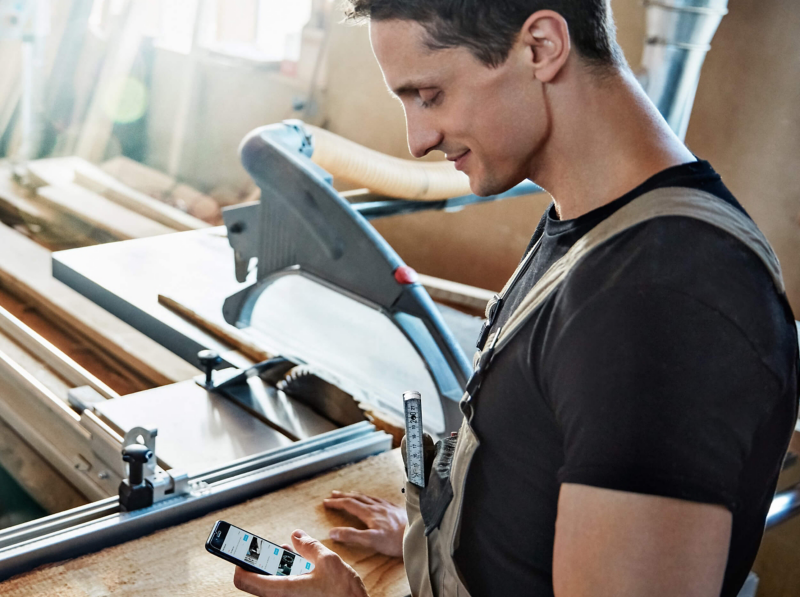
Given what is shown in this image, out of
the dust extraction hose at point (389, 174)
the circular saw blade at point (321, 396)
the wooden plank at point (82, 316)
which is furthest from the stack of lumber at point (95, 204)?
the circular saw blade at point (321, 396)

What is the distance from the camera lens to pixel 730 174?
2.83 meters

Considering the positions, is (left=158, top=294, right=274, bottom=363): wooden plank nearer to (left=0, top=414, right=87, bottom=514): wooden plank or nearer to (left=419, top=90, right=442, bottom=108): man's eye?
(left=0, top=414, right=87, bottom=514): wooden plank

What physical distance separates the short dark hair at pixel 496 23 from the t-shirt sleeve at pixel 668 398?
0.24m

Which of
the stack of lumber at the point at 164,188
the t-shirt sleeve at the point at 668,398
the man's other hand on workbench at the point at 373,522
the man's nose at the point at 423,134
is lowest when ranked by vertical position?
the stack of lumber at the point at 164,188

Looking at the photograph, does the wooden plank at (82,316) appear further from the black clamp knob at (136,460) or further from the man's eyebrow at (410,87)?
the man's eyebrow at (410,87)

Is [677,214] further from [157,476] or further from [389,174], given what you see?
[389,174]

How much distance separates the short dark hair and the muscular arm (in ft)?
1.20

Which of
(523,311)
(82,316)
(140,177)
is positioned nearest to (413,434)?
(523,311)

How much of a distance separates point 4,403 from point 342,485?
80 cm

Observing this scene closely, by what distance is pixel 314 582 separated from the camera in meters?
0.91

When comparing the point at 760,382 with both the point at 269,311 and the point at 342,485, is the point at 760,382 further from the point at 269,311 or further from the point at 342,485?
the point at 269,311

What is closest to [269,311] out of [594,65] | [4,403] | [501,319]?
[4,403]

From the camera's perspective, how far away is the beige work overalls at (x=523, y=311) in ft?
1.90

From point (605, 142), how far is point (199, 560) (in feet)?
2.75
